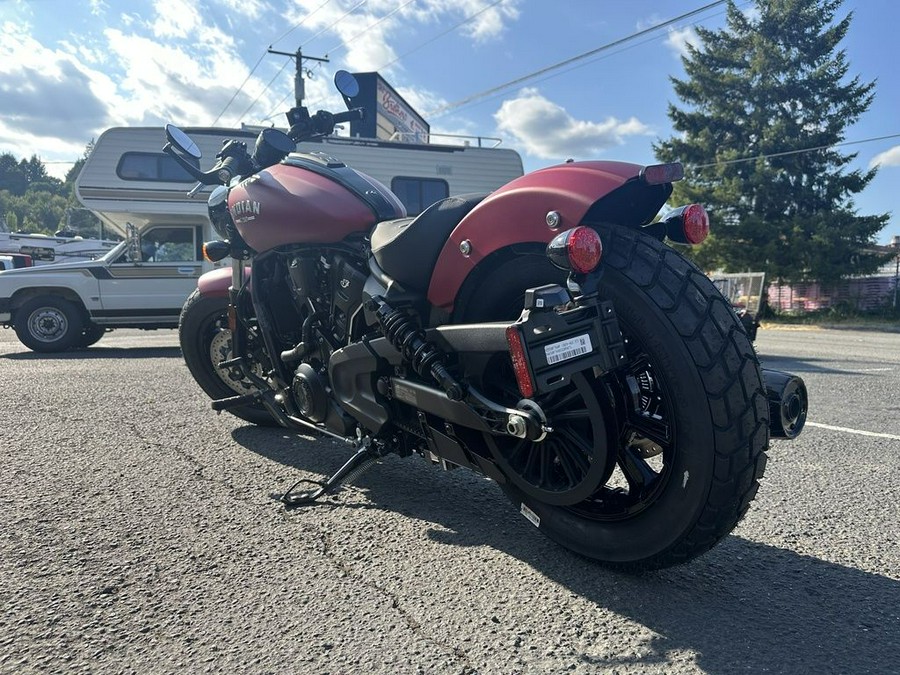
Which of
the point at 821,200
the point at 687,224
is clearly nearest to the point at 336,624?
the point at 687,224

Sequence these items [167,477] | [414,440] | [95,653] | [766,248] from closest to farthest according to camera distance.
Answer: [95,653] → [414,440] → [167,477] → [766,248]

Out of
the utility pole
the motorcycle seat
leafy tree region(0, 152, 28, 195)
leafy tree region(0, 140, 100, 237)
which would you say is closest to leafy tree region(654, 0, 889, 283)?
the utility pole

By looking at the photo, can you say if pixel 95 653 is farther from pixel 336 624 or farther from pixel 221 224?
pixel 221 224

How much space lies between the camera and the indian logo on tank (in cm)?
304

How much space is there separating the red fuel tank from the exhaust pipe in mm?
1791

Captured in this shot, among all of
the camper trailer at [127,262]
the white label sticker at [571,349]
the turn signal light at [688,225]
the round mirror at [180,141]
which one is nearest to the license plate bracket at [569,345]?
the white label sticker at [571,349]

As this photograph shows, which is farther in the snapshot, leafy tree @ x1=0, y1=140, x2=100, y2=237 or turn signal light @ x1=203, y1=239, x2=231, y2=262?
leafy tree @ x1=0, y1=140, x2=100, y2=237

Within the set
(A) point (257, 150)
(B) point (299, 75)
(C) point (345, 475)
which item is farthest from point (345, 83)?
(B) point (299, 75)

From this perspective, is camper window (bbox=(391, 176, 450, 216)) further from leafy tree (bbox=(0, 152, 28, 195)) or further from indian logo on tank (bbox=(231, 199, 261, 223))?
leafy tree (bbox=(0, 152, 28, 195))

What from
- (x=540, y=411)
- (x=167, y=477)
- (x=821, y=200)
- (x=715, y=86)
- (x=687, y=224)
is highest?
(x=715, y=86)

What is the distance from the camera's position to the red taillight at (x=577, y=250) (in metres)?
1.76

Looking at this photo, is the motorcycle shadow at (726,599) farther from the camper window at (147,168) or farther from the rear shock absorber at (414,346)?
the camper window at (147,168)

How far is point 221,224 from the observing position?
348 centimetres

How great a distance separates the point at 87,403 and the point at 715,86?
31.7 m
